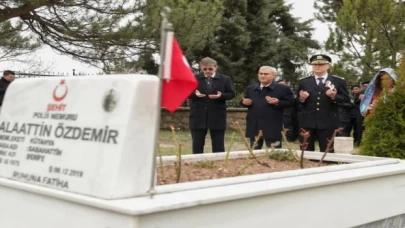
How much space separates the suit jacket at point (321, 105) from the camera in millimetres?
6262

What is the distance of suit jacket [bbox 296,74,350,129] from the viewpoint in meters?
6.26

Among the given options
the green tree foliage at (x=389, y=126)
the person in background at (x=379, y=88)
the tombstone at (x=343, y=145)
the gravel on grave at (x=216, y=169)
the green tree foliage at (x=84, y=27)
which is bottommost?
the gravel on grave at (x=216, y=169)

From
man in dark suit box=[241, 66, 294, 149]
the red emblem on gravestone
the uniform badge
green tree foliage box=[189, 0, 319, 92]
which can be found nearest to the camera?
the red emblem on gravestone

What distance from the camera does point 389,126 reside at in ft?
16.0

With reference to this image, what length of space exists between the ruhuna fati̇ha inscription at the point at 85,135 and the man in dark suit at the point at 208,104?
3.80 meters

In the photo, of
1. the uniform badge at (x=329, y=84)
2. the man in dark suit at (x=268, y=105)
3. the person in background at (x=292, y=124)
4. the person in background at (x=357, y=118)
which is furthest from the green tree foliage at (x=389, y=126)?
the person in background at (x=357, y=118)

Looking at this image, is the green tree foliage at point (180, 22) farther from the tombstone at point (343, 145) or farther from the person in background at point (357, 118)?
the tombstone at point (343, 145)

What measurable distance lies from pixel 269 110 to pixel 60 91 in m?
3.89

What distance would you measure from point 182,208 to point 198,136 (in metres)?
4.41

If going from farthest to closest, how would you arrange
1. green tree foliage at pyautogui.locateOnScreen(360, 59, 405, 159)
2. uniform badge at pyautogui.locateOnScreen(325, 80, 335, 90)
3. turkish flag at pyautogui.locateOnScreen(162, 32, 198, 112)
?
uniform badge at pyautogui.locateOnScreen(325, 80, 335, 90)
green tree foliage at pyautogui.locateOnScreen(360, 59, 405, 159)
turkish flag at pyautogui.locateOnScreen(162, 32, 198, 112)

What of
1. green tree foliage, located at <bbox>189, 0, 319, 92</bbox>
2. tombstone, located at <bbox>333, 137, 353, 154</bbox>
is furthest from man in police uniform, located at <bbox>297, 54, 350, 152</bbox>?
green tree foliage, located at <bbox>189, 0, 319, 92</bbox>

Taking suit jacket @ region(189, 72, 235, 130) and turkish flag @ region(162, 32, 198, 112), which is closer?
turkish flag @ region(162, 32, 198, 112)

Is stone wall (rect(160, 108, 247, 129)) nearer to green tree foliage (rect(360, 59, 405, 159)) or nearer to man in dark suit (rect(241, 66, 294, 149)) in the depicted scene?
man in dark suit (rect(241, 66, 294, 149))

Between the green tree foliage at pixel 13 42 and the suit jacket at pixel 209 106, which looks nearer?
the suit jacket at pixel 209 106
